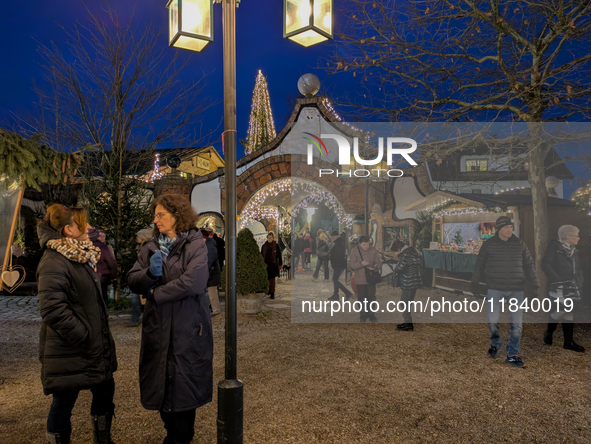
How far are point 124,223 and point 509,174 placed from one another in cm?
831

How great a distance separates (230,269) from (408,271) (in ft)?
15.5

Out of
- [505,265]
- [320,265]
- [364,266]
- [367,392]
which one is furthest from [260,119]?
[367,392]

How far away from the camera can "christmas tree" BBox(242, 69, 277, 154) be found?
24984mm

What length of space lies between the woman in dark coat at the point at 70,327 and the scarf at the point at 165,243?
1.73 feet

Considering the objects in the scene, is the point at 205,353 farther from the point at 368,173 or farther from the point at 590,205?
the point at 590,205

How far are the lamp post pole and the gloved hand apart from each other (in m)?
0.59

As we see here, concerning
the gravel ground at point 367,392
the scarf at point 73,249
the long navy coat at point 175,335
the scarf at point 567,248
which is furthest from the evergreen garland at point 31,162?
the scarf at point 567,248

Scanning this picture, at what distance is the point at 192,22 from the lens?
347 centimetres

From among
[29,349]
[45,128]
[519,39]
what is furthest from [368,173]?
[45,128]

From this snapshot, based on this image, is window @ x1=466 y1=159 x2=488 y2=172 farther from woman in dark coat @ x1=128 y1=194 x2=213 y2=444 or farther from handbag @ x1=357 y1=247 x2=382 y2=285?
woman in dark coat @ x1=128 y1=194 x2=213 y2=444

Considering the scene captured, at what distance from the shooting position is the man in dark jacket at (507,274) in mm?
5246

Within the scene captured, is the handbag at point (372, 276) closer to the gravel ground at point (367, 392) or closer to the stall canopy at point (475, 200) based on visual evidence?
the gravel ground at point (367, 392)

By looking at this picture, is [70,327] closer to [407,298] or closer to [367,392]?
[367,392]

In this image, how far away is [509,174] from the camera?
775 centimetres
